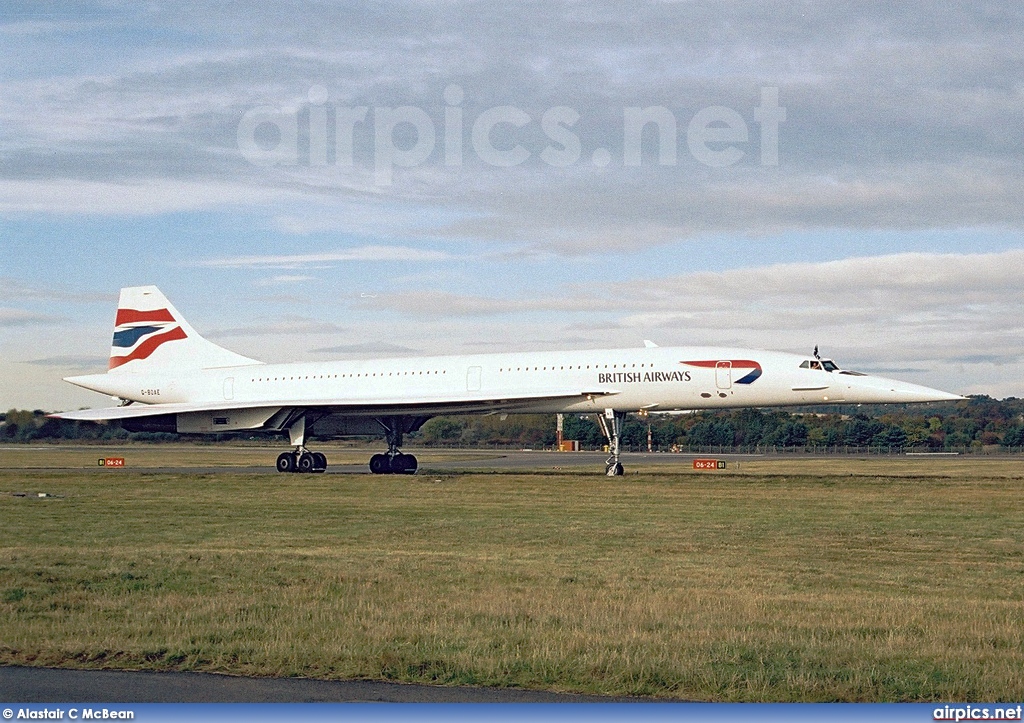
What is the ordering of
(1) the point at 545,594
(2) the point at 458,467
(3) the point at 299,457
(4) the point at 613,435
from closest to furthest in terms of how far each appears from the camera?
(1) the point at 545,594 < (4) the point at 613,435 < (3) the point at 299,457 < (2) the point at 458,467

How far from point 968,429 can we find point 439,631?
83835 mm

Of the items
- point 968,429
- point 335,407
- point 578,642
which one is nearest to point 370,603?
point 578,642

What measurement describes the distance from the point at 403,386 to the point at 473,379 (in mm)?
2511

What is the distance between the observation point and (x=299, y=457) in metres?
35.0

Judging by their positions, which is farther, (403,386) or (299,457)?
(299,457)

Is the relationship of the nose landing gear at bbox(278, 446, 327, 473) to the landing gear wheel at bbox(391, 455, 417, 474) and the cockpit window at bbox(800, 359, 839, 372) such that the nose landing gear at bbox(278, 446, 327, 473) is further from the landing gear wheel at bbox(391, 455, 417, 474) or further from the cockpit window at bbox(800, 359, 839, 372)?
the cockpit window at bbox(800, 359, 839, 372)

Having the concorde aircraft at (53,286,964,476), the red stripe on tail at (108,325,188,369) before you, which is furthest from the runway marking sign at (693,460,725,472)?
the red stripe on tail at (108,325,188,369)

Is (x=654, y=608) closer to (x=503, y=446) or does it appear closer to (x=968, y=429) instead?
(x=503, y=446)

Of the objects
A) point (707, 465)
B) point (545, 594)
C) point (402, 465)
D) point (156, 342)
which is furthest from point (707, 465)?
point (545, 594)

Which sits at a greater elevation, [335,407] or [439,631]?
[335,407]

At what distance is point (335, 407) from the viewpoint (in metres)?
34.2

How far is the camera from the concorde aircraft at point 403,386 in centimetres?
2981

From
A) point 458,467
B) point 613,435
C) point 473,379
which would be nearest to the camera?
point 613,435

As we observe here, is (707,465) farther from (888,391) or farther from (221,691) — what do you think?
(221,691)
